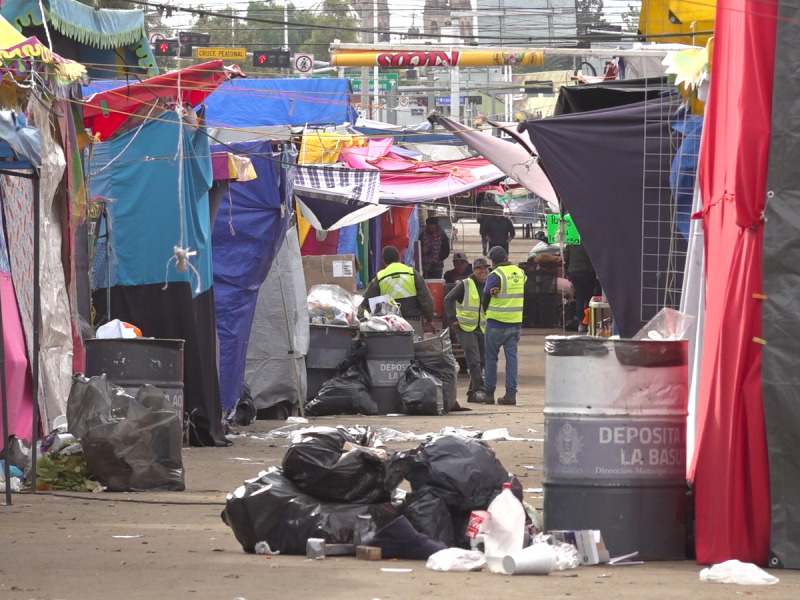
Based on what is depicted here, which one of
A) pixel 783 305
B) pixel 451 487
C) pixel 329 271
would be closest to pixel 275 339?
pixel 329 271

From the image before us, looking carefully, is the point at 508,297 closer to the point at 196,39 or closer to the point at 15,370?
the point at 15,370

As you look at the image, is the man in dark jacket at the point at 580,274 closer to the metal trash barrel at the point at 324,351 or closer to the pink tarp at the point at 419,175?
the pink tarp at the point at 419,175

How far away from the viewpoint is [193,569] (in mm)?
5863

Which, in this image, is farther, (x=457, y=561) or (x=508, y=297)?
(x=508, y=297)

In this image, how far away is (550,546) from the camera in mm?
5805

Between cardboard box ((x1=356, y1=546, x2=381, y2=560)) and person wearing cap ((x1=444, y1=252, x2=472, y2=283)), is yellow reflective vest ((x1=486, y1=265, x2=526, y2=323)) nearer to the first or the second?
person wearing cap ((x1=444, y1=252, x2=472, y2=283))

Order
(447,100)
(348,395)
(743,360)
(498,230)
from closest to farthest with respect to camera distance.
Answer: (743,360), (348,395), (498,230), (447,100)

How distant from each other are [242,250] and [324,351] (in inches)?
104

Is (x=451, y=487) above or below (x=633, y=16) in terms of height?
below

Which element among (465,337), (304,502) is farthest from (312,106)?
(304,502)

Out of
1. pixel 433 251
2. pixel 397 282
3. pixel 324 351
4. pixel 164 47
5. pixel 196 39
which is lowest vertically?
pixel 433 251

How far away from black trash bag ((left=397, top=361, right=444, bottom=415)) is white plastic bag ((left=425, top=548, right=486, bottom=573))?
9.19 metres

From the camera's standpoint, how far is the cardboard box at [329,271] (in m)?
18.2

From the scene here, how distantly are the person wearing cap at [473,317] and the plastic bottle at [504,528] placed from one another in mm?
10852
